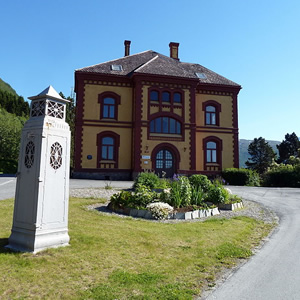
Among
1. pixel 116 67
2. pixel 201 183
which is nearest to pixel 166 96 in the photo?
pixel 116 67

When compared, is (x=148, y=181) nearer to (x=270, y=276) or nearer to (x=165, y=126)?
(x=270, y=276)

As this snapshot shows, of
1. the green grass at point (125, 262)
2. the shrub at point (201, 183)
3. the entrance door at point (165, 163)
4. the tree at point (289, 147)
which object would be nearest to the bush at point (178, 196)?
the shrub at point (201, 183)

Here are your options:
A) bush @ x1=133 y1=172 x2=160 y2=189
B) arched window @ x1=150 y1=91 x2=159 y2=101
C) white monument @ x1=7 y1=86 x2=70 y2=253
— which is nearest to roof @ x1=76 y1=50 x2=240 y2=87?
arched window @ x1=150 y1=91 x2=159 y2=101

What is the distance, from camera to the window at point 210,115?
93.7 feet

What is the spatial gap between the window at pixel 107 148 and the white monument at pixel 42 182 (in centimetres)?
2051

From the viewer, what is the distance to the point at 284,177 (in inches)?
934

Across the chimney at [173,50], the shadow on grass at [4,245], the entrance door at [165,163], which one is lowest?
the shadow on grass at [4,245]

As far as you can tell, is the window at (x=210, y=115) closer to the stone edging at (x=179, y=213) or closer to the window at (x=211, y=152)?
the window at (x=211, y=152)

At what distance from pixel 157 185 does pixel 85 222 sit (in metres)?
7.45

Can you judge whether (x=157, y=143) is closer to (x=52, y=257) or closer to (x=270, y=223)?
(x=270, y=223)

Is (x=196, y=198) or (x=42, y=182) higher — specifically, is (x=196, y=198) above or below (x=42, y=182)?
below

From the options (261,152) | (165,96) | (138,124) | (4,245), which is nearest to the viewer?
(4,245)

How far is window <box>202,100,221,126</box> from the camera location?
28.5 meters

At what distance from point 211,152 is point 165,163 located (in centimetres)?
542
